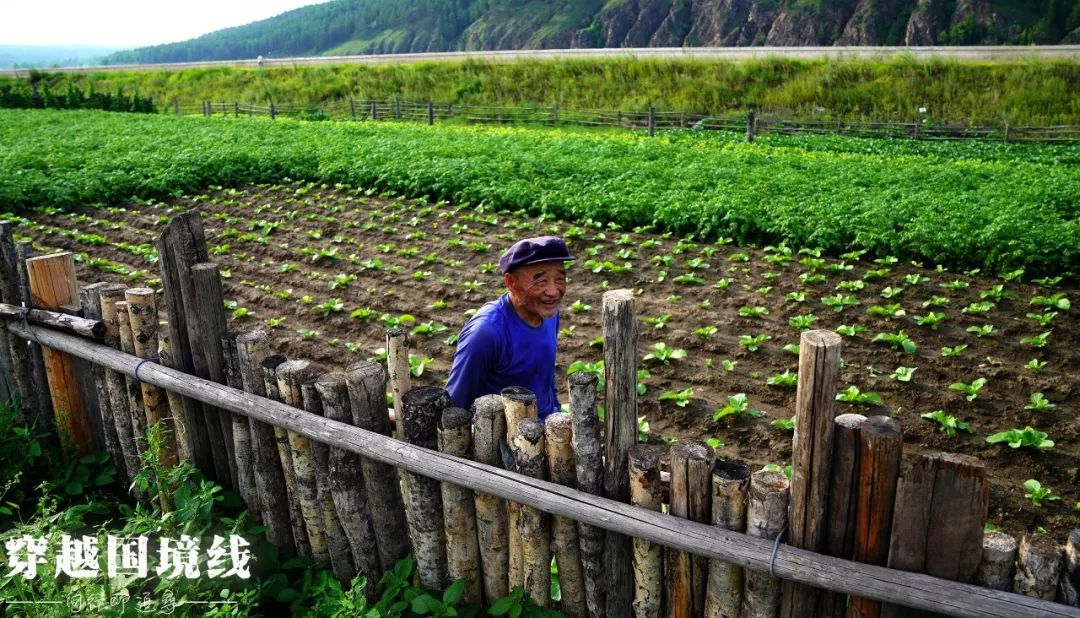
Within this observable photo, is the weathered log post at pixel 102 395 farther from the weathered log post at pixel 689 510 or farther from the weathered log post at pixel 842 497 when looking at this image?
the weathered log post at pixel 842 497

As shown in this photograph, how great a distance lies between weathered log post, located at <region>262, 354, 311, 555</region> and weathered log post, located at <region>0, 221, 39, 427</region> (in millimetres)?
2345

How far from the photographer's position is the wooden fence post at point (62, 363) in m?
5.14

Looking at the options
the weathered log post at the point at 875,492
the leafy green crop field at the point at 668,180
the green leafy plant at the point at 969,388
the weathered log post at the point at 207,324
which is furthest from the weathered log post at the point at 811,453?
the leafy green crop field at the point at 668,180

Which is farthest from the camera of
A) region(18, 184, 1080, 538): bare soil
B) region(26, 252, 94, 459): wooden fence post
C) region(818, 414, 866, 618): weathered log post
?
region(18, 184, 1080, 538): bare soil

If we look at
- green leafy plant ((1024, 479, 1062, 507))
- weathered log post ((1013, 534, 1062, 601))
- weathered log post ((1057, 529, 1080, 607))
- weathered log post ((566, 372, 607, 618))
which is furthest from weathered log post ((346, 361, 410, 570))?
green leafy plant ((1024, 479, 1062, 507))

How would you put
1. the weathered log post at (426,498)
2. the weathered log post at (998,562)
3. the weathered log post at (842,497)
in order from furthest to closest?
1. the weathered log post at (426,498)
2. the weathered log post at (842,497)
3. the weathered log post at (998,562)

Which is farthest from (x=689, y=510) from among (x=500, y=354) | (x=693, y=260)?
(x=693, y=260)

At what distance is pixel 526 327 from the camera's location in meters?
4.35

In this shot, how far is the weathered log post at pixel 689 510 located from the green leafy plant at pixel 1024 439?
3936 millimetres

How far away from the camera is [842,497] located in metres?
2.93

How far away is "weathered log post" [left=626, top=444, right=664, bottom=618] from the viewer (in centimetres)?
326

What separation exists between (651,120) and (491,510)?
26816mm

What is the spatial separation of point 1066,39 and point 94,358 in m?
83.1

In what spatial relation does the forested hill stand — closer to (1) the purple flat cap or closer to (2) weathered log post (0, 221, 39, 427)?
(1) the purple flat cap
